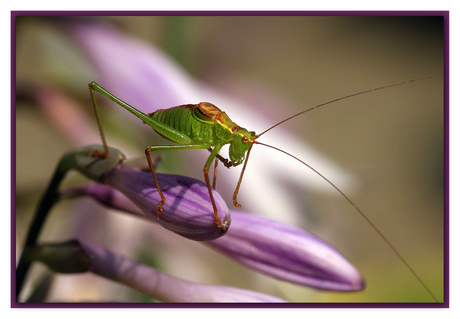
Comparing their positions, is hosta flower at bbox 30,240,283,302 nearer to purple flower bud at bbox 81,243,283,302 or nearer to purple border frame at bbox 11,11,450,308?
purple flower bud at bbox 81,243,283,302

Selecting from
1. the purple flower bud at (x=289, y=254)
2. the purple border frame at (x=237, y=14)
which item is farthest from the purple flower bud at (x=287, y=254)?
the purple border frame at (x=237, y=14)

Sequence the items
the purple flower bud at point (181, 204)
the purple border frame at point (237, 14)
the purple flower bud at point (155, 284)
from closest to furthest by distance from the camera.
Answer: the purple flower bud at point (181, 204)
the purple flower bud at point (155, 284)
the purple border frame at point (237, 14)

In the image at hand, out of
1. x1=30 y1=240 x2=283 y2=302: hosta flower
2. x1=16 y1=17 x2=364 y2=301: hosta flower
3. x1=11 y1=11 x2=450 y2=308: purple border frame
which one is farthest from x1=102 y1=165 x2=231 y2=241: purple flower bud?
x1=11 y1=11 x2=450 y2=308: purple border frame

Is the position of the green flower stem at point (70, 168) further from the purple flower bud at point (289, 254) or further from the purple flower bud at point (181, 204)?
the purple flower bud at point (289, 254)

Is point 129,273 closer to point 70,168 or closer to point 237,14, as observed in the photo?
point 70,168
